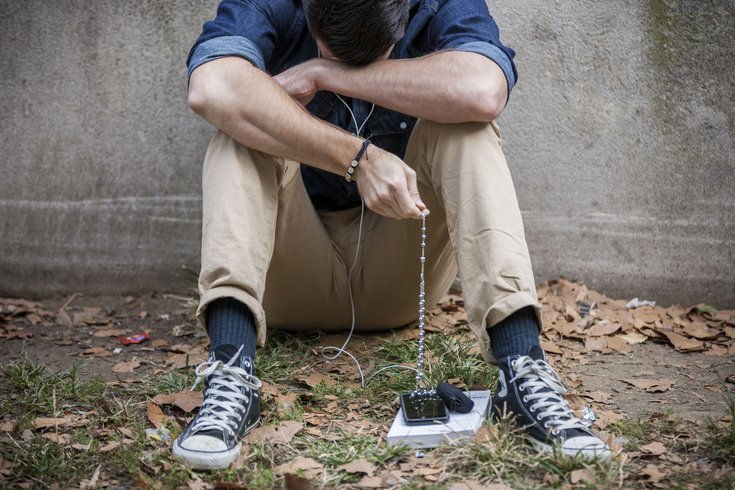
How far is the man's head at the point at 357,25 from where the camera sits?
2463 millimetres

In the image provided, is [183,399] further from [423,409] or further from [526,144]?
[526,144]

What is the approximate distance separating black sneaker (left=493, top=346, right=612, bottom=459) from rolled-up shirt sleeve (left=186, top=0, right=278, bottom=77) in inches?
54.2

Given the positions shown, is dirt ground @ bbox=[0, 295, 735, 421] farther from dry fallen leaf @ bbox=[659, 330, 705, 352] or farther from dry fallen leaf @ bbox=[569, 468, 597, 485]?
dry fallen leaf @ bbox=[569, 468, 597, 485]

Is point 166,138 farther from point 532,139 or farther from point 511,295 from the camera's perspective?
point 511,295

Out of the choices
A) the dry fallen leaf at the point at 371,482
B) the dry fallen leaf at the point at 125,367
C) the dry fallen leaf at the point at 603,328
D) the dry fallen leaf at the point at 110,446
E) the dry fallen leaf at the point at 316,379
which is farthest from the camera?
the dry fallen leaf at the point at 603,328

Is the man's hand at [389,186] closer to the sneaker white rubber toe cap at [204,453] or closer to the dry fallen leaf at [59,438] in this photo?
the sneaker white rubber toe cap at [204,453]

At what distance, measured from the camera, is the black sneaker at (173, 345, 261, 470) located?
86.2 inches

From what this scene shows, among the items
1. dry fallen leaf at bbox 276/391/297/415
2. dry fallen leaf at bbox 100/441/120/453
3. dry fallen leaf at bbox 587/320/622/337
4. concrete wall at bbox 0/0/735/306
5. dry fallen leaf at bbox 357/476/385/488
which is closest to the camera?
dry fallen leaf at bbox 357/476/385/488

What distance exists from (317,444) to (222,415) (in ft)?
1.07

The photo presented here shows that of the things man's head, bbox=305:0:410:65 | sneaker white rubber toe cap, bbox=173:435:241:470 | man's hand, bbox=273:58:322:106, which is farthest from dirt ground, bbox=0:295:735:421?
man's head, bbox=305:0:410:65

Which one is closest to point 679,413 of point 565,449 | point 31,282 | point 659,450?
point 659,450

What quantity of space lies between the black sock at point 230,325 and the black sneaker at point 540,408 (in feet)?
2.70

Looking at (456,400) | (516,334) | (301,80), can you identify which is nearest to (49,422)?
(456,400)

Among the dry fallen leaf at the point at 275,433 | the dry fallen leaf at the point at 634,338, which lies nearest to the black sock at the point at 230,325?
the dry fallen leaf at the point at 275,433
